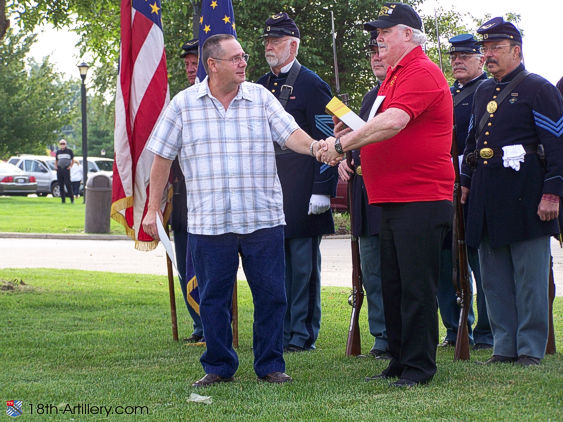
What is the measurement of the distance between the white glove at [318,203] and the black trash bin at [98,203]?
589 inches

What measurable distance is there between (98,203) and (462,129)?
612 inches

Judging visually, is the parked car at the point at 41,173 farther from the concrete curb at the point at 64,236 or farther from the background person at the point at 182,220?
the background person at the point at 182,220

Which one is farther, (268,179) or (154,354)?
(154,354)

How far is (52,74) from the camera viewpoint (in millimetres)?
45062

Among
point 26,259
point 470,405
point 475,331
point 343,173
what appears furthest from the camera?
point 26,259

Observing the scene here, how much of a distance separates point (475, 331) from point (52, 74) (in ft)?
131

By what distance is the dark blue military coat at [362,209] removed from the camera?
710 cm

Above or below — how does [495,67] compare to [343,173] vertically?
above

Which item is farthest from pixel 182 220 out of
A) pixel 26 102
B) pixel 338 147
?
pixel 26 102

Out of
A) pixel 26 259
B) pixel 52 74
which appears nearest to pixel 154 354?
pixel 26 259

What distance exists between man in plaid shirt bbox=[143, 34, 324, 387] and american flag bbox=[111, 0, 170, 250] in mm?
1833

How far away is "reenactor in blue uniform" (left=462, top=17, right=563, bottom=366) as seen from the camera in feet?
21.2

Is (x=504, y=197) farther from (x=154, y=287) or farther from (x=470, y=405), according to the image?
(x=154, y=287)

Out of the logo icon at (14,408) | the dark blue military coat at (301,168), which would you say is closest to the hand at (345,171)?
the dark blue military coat at (301,168)
